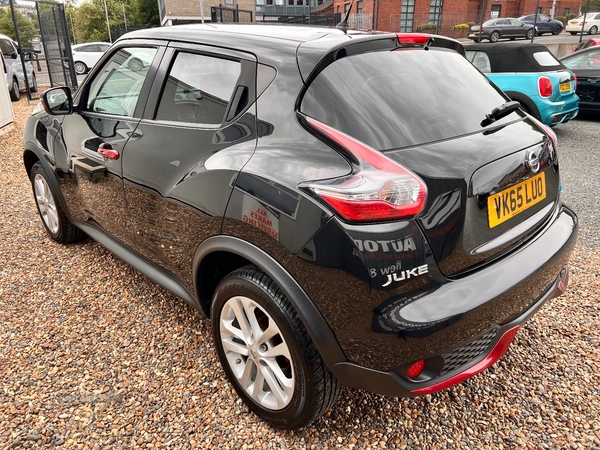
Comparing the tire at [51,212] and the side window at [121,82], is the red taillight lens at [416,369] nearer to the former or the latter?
the side window at [121,82]

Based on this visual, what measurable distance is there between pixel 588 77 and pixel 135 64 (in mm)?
9835

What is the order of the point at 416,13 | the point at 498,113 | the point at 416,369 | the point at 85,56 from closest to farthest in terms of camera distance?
1. the point at 416,369
2. the point at 498,113
3. the point at 85,56
4. the point at 416,13

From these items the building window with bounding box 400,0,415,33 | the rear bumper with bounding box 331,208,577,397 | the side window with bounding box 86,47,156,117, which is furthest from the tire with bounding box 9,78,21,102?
the building window with bounding box 400,0,415,33

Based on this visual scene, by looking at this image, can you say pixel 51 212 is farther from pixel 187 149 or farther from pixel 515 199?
pixel 515 199

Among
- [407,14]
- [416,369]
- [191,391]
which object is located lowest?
[191,391]

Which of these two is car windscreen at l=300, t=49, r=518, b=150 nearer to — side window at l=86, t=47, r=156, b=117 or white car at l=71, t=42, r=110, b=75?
side window at l=86, t=47, r=156, b=117

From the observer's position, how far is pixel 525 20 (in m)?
33.4

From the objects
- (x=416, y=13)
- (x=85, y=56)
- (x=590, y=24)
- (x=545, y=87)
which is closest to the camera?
(x=545, y=87)

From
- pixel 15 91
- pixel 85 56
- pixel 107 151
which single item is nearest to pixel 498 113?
pixel 107 151

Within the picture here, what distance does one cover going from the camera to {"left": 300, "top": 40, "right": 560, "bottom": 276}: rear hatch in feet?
5.74

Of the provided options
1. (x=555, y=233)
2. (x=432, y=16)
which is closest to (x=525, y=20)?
(x=432, y=16)

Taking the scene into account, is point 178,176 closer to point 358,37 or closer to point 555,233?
point 358,37

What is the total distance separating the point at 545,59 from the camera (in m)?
7.90

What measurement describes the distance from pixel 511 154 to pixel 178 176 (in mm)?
1521
